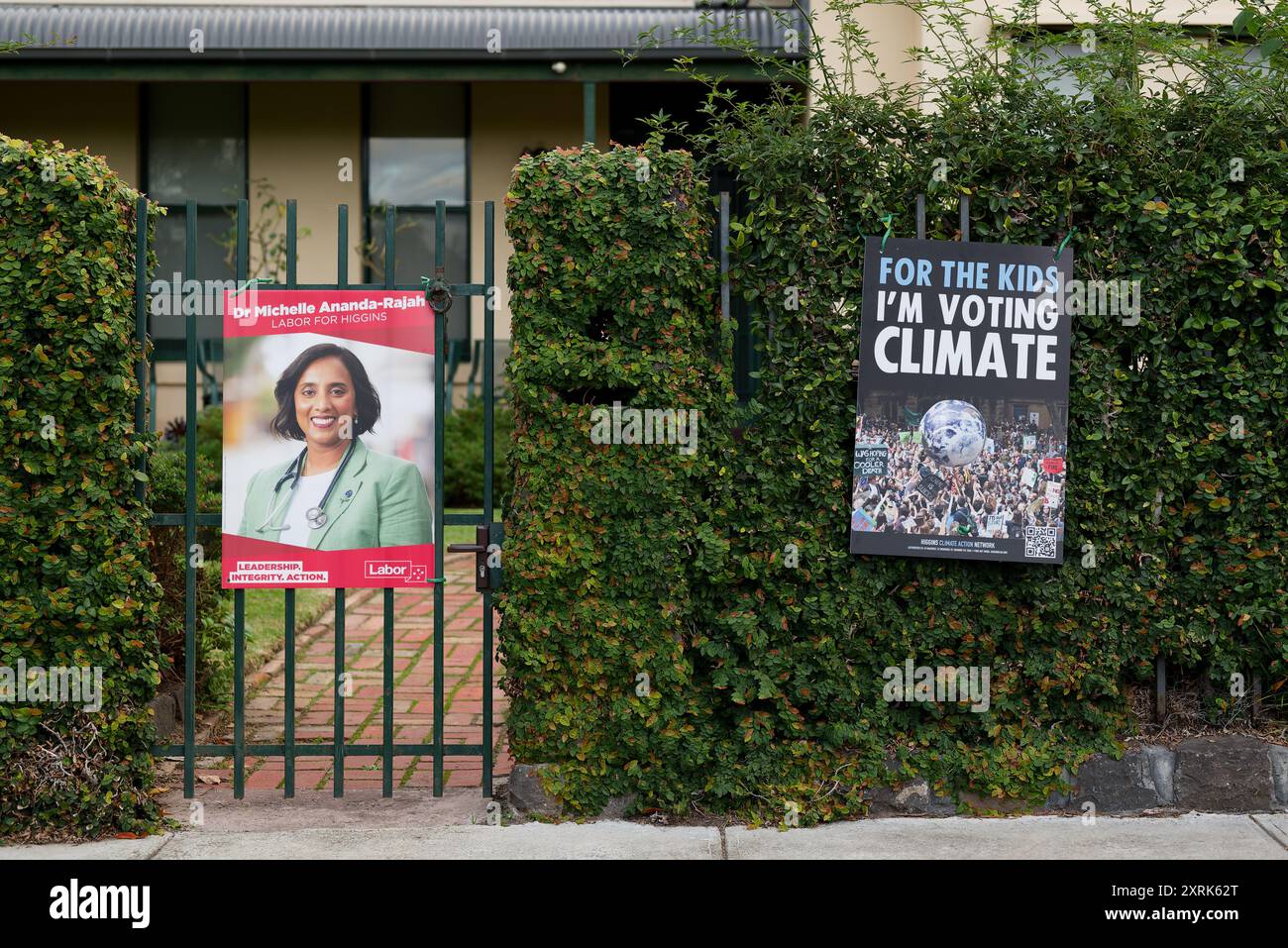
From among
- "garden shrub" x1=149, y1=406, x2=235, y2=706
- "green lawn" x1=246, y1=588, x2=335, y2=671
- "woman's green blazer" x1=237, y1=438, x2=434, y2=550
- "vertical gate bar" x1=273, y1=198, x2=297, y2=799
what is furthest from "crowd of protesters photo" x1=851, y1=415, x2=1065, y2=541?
"green lawn" x1=246, y1=588, x2=335, y2=671

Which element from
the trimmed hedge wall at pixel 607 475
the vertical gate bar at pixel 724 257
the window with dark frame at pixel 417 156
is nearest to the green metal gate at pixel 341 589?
the trimmed hedge wall at pixel 607 475

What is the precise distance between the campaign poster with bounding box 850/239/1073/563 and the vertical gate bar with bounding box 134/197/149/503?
2792 mm

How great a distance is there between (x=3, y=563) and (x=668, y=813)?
2.68 metres

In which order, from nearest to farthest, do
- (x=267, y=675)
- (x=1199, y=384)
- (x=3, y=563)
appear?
1. (x=3, y=563)
2. (x=1199, y=384)
3. (x=267, y=675)

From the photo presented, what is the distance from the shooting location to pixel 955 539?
16.6 feet

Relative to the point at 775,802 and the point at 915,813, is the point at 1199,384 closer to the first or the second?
the point at 915,813

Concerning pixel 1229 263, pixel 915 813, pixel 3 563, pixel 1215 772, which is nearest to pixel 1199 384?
pixel 1229 263

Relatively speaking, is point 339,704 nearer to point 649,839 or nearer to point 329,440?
point 329,440

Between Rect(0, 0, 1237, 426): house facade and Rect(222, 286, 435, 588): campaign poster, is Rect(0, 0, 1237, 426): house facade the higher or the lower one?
the higher one

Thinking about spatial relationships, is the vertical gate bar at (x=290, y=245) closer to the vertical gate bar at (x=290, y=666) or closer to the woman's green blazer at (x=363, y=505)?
the vertical gate bar at (x=290, y=666)

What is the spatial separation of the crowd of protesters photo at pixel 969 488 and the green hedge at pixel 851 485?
10cm

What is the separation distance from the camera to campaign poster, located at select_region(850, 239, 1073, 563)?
16.5 feet

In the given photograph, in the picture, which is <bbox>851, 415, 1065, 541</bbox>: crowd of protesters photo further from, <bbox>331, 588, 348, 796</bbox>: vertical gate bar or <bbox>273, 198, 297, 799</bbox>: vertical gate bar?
<bbox>273, 198, 297, 799</bbox>: vertical gate bar

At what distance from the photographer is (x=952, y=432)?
16.7 feet
